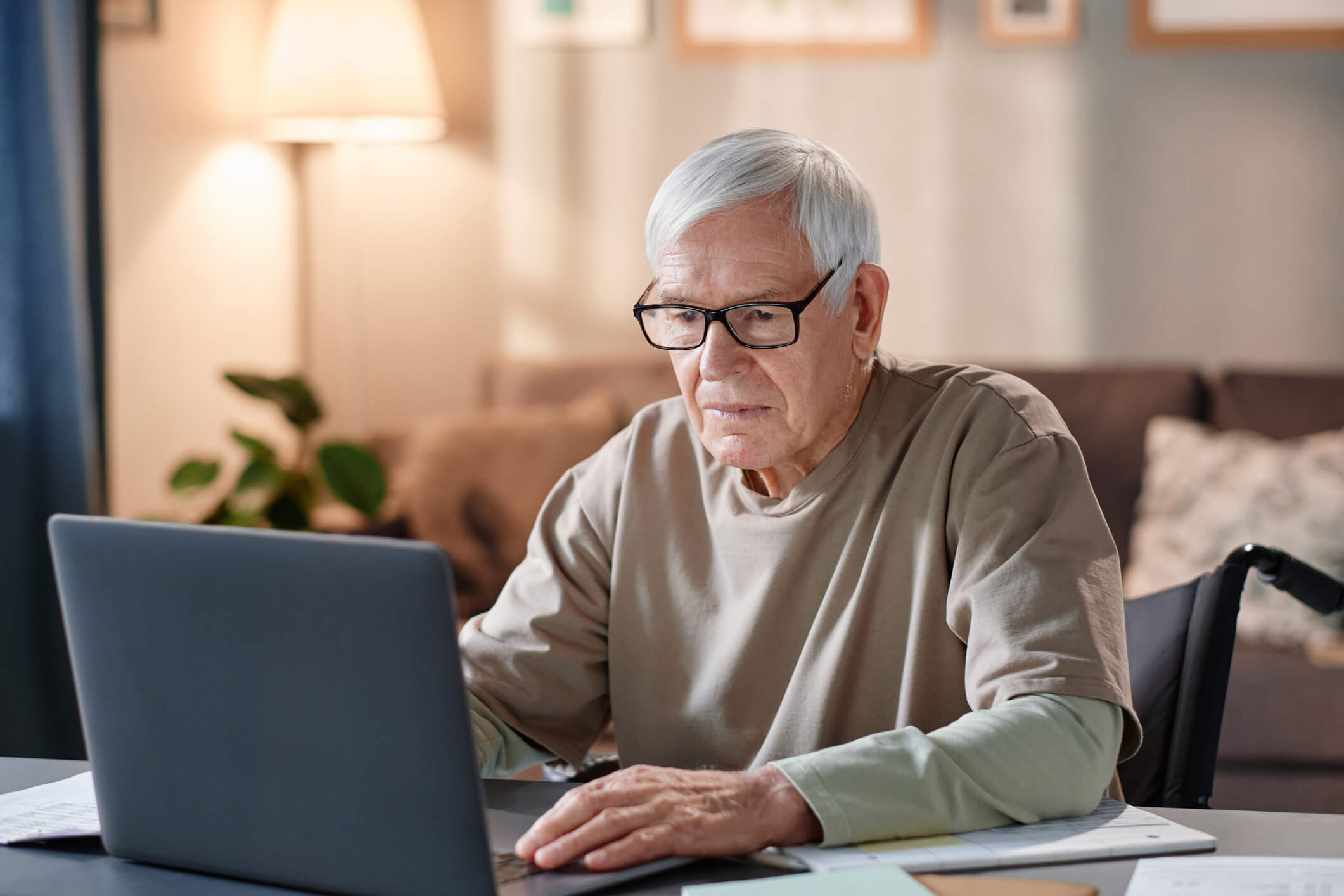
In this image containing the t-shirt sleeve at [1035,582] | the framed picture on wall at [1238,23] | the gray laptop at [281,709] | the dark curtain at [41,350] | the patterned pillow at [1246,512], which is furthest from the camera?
the framed picture on wall at [1238,23]

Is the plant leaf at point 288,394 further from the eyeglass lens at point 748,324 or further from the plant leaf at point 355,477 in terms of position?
the eyeglass lens at point 748,324

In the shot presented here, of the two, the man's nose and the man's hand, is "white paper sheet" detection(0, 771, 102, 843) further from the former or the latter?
the man's nose

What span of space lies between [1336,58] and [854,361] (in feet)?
8.55

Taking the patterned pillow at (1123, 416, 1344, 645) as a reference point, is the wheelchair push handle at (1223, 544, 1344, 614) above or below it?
above

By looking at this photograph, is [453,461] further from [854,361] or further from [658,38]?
[854,361]

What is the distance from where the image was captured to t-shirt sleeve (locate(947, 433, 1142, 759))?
999mm

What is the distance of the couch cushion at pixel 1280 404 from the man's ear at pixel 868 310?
6.35 ft

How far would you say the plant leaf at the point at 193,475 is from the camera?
263 centimetres

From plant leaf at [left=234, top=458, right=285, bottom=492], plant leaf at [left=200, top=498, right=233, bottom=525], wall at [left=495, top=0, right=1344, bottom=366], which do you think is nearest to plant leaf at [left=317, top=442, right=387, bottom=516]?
plant leaf at [left=234, top=458, right=285, bottom=492]

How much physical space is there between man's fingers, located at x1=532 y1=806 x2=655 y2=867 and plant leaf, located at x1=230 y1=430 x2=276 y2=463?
2.06 m

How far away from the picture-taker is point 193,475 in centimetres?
263

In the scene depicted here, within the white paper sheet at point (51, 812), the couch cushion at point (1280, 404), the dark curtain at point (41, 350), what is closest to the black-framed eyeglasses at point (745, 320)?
the white paper sheet at point (51, 812)

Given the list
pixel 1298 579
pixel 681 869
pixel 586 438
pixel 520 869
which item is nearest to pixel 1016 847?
→ pixel 681 869

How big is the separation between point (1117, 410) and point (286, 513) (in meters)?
1.88
